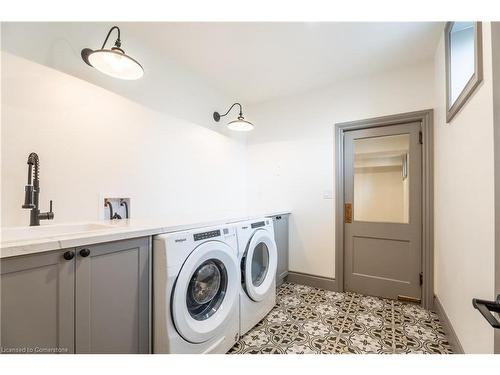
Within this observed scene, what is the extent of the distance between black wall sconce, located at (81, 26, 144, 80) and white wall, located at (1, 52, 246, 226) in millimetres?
299

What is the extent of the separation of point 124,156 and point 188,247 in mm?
1067

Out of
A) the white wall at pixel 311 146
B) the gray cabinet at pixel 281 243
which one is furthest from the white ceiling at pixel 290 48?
the gray cabinet at pixel 281 243

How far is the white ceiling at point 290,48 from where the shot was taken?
5.88 feet

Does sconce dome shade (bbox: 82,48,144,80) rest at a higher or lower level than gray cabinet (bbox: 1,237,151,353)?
higher

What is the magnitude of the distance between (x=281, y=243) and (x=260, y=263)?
658 mm

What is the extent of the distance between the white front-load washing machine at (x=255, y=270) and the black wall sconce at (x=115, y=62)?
4.24 feet

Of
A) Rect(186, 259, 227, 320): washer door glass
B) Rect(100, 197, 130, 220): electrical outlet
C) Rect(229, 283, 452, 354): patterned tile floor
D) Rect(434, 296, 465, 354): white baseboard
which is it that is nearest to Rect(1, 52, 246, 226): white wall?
Rect(100, 197, 130, 220): electrical outlet

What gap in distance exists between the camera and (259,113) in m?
3.19

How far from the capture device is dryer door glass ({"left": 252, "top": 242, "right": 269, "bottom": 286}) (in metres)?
1.98

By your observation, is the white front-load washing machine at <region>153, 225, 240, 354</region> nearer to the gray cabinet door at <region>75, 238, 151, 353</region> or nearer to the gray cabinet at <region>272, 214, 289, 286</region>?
the gray cabinet door at <region>75, 238, 151, 353</region>

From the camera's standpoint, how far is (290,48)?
2041 mm

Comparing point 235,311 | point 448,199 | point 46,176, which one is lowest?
point 235,311
